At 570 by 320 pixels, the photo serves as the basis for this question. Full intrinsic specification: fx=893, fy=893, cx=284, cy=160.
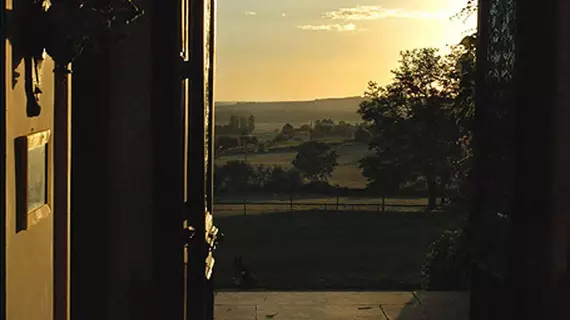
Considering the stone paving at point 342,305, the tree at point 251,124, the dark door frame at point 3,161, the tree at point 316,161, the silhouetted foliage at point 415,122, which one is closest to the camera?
the dark door frame at point 3,161

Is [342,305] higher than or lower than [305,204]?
higher

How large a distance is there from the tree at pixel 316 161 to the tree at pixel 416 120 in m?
1.74

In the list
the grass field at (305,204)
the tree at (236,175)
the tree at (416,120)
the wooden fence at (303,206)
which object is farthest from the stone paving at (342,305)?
the tree at (236,175)

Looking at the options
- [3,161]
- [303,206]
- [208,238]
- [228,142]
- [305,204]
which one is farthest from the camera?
[305,204]

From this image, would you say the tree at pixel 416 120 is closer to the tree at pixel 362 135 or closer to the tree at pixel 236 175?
the tree at pixel 362 135

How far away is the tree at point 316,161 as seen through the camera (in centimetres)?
2092

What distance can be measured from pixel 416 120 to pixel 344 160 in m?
5.56

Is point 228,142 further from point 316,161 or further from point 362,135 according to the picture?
point 362,135

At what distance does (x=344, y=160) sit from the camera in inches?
863

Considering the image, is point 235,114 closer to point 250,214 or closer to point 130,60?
point 250,214

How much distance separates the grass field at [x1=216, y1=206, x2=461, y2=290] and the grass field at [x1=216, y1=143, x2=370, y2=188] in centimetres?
249

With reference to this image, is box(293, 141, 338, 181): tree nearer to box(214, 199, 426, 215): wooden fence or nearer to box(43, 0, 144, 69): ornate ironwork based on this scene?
box(214, 199, 426, 215): wooden fence

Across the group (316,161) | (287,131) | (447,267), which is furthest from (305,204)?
(447,267)

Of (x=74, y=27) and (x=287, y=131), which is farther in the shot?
(x=287, y=131)
